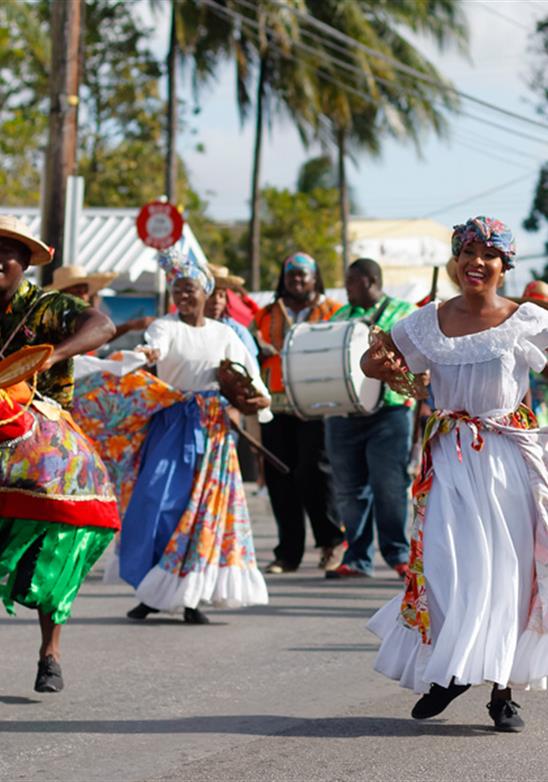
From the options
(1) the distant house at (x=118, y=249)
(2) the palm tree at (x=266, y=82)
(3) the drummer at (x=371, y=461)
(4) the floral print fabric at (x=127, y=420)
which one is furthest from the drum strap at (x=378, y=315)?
(2) the palm tree at (x=266, y=82)

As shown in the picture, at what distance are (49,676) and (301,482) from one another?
5.29m

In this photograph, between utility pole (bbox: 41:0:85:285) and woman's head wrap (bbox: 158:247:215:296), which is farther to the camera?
utility pole (bbox: 41:0:85:285)

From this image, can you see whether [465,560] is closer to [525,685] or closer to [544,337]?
[525,685]

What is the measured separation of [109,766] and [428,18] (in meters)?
35.9

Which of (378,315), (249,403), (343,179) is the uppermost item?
(343,179)

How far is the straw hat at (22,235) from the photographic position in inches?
247

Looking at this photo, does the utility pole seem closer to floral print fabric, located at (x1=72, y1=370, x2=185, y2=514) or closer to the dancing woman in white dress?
floral print fabric, located at (x1=72, y1=370, x2=185, y2=514)

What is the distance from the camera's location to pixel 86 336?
20.5ft

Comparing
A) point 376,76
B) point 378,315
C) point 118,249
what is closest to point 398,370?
point 378,315

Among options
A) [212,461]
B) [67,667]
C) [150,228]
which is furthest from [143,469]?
[150,228]

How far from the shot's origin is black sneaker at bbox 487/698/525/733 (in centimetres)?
598

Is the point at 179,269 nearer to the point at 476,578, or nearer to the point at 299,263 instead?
the point at 299,263

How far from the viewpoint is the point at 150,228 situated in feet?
60.4

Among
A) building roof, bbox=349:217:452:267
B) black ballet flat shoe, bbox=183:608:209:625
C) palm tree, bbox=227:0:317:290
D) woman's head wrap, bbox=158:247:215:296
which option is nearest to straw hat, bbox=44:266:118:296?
woman's head wrap, bbox=158:247:215:296
